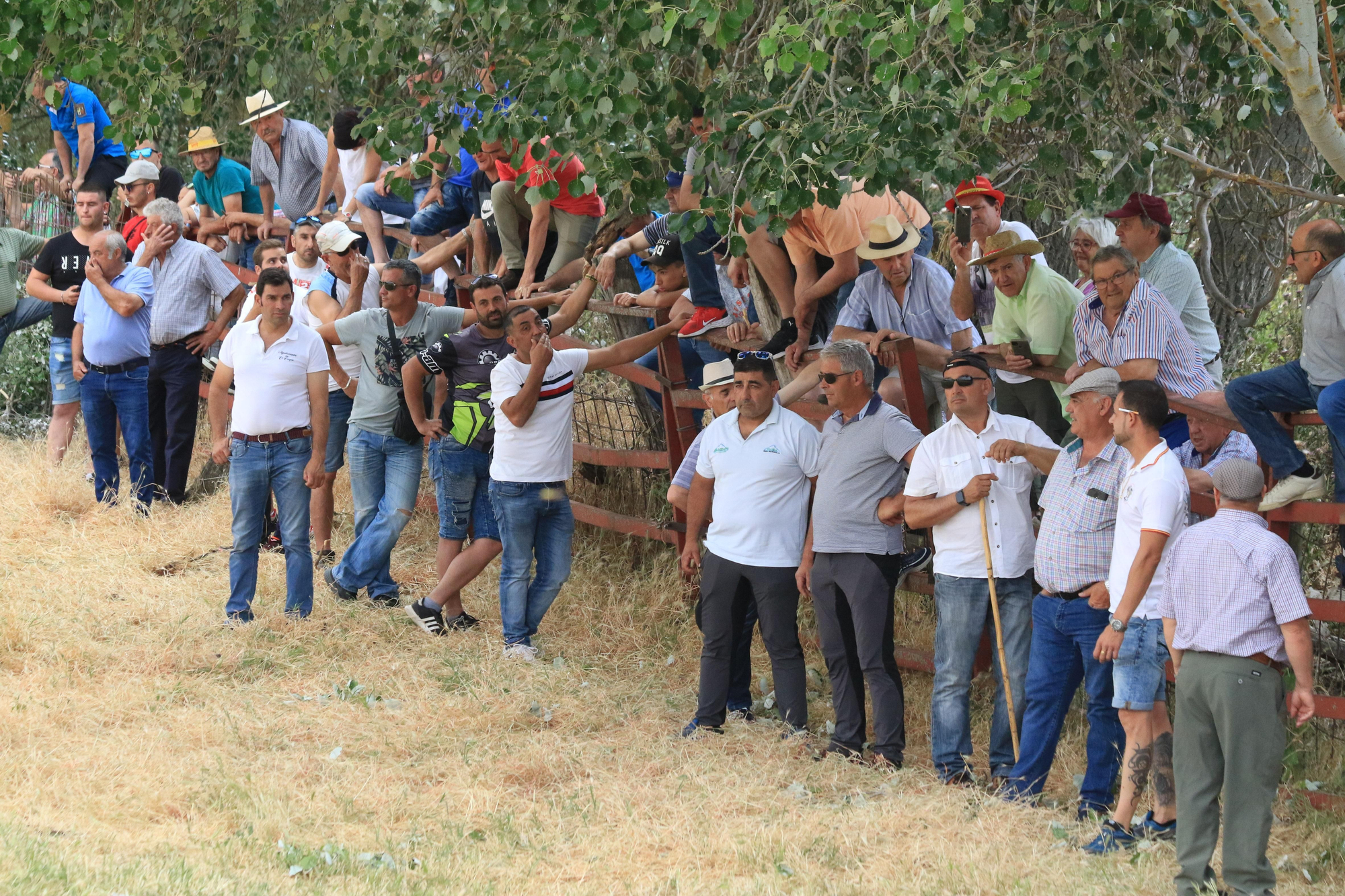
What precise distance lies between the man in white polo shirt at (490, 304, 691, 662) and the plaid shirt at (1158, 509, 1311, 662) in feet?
12.9

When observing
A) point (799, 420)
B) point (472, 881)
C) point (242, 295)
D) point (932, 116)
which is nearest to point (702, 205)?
point (932, 116)

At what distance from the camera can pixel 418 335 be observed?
904 centimetres

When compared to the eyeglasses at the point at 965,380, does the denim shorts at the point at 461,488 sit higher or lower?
lower

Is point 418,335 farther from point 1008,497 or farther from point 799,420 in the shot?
point 1008,497

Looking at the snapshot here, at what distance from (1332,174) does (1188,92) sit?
3.09 feet

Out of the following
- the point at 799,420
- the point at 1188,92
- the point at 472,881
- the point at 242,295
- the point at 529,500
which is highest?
the point at 1188,92

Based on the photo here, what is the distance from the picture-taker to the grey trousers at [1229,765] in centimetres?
501

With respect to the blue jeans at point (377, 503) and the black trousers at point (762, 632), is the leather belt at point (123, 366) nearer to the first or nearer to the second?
the blue jeans at point (377, 503)

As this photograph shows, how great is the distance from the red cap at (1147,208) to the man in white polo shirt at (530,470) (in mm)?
3077

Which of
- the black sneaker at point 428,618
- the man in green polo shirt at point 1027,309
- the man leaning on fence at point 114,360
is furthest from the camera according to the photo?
the man leaning on fence at point 114,360

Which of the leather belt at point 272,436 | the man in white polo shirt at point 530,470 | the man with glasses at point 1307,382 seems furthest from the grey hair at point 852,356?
the leather belt at point 272,436

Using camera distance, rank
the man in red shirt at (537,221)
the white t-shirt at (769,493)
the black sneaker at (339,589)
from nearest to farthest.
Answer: the white t-shirt at (769,493) → the black sneaker at (339,589) → the man in red shirt at (537,221)

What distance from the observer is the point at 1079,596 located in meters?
6.02

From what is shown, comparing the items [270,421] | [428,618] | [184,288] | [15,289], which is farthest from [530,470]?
[15,289]
